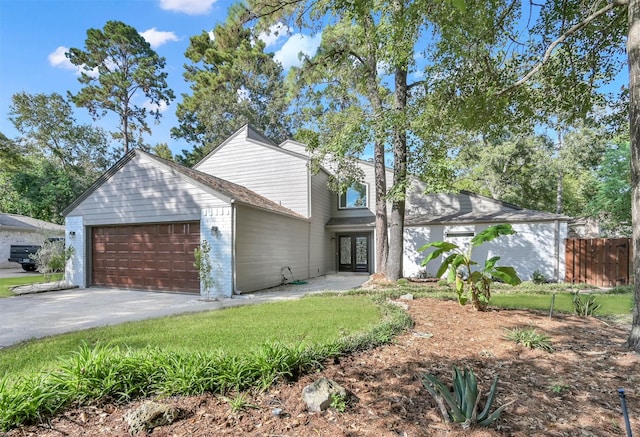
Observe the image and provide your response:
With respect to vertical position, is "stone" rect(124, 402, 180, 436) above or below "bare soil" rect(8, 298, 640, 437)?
above

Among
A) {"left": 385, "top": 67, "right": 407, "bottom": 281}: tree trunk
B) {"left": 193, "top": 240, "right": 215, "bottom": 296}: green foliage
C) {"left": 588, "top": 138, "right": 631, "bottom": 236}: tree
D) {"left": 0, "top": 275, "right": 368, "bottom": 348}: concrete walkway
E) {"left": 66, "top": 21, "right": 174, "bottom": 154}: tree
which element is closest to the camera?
{"left": 0, "top": 275, "right": 368, "bottom": 348}: concrete walkway

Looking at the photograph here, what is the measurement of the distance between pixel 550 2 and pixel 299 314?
27.2ft

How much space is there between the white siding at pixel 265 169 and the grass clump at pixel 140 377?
1160 centimetres

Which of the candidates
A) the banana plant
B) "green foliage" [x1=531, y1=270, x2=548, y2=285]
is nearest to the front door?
"green foliage" [x1=531, y1=270, x2=548, y2=285]

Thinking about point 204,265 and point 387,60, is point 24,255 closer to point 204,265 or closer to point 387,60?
point 204,265

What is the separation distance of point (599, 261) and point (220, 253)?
1363 cm

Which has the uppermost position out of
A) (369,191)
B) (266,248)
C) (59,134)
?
(59,134)

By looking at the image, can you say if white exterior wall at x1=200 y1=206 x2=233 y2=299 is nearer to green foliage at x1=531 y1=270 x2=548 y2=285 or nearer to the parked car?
green foliage at x1=531 y1=270 x2=548 y2=285

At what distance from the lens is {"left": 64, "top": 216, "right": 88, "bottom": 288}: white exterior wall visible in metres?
11.8

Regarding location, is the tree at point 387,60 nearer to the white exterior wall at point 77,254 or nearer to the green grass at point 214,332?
the green grass at point 214,332

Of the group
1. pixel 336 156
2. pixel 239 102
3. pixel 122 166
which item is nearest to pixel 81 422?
pixel 336 156

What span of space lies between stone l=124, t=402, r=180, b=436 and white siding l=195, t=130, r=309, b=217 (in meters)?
12.3

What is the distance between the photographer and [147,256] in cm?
1108

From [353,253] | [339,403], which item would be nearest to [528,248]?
[353,253]
